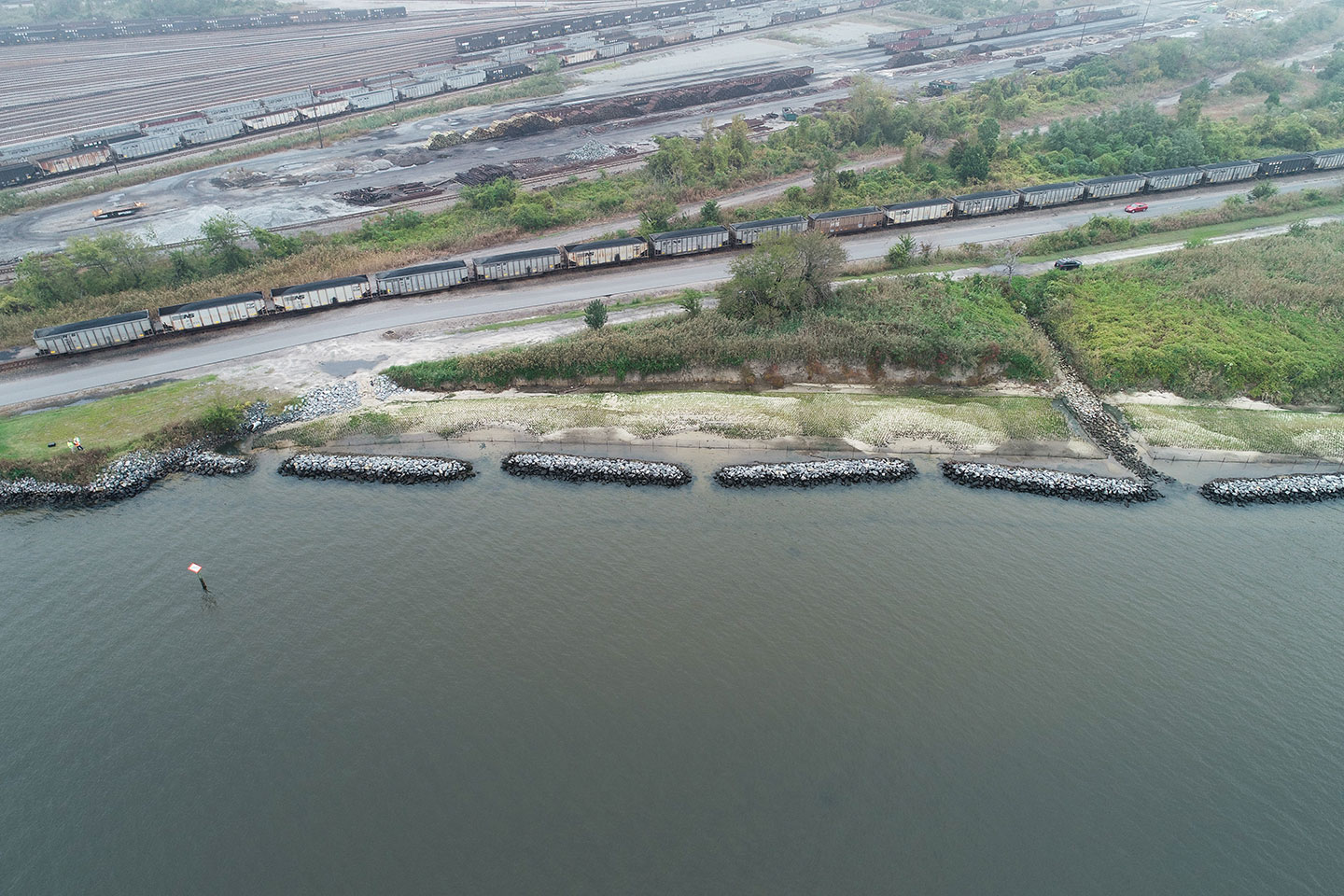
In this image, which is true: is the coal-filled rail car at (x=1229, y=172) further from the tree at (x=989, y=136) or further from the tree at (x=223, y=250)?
the tree at (x=223, y=250)

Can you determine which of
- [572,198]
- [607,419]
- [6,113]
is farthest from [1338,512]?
[6,113]

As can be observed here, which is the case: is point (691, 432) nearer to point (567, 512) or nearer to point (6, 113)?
point (567, 512)

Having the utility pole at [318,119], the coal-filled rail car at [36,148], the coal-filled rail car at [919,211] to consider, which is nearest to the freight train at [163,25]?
the utility pole at [318,119]

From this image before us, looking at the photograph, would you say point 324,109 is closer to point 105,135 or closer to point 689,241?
point 105,135

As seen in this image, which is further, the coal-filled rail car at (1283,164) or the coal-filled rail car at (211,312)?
the coal-filled rail car at (1283,164)

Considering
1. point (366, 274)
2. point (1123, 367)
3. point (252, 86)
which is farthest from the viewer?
point (252, 86)

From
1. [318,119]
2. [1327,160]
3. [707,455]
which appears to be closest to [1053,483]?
[707,455]

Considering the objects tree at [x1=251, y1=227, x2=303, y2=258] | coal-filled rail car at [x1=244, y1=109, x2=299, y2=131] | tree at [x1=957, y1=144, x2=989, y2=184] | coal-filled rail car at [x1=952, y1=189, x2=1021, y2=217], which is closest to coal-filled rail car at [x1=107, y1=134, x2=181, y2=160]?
coal-filled rail car at [x1=244, y1=109, x2=299, y2=131]
